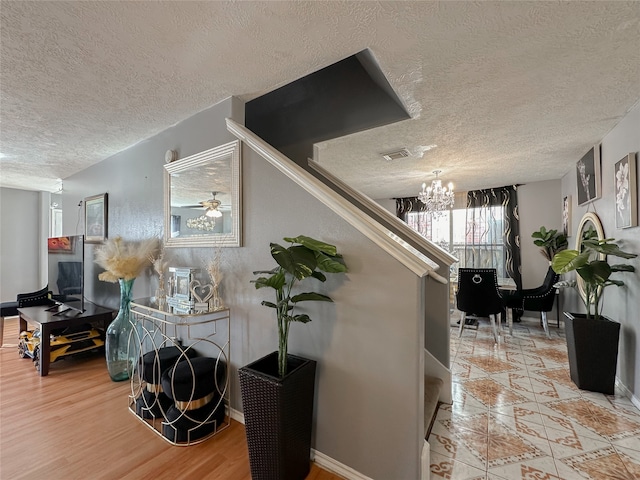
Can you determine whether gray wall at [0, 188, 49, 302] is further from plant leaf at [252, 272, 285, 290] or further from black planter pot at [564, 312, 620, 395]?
black planter pot at [564, 312, 620, 395]

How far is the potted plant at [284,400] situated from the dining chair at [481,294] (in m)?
2.97

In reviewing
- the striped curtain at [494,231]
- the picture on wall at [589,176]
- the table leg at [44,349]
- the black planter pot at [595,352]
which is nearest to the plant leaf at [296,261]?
the black planter pot at [595,352]

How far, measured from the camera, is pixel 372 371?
139cm

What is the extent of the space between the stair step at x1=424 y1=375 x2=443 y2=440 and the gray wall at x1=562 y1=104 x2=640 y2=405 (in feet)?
5.15

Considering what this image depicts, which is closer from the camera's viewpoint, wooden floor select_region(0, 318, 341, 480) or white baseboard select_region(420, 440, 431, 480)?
white baseboard select_region(420, 440, 431, 480)

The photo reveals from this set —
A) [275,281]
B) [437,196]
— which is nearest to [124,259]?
[275,281]

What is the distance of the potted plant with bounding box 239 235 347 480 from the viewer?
4.26 ft

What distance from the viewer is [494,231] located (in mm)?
4953

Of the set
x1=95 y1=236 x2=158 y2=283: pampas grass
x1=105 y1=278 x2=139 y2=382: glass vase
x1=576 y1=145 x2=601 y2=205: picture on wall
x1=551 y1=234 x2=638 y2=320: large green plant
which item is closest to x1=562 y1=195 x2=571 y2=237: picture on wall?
x1=576 y1=145 x2=601 y2=205: picture on wall

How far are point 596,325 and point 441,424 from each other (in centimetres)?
165

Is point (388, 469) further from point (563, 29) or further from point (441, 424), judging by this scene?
point (563, 29)

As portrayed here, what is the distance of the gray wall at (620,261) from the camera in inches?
83.4

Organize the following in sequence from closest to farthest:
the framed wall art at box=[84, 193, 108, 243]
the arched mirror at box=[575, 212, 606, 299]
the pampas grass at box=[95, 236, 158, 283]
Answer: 1. the pampas grass at box=[95, 236, 158, 283]
2. the arched mirror at box=[575, 212, 606, 299]
3. the framed wall art at box=[84, 193, 108, 243]

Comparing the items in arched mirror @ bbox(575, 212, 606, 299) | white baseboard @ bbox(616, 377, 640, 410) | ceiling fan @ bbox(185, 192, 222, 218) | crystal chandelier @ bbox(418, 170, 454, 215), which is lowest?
white baseboard @ bbox(616, 377, 640, 410)
